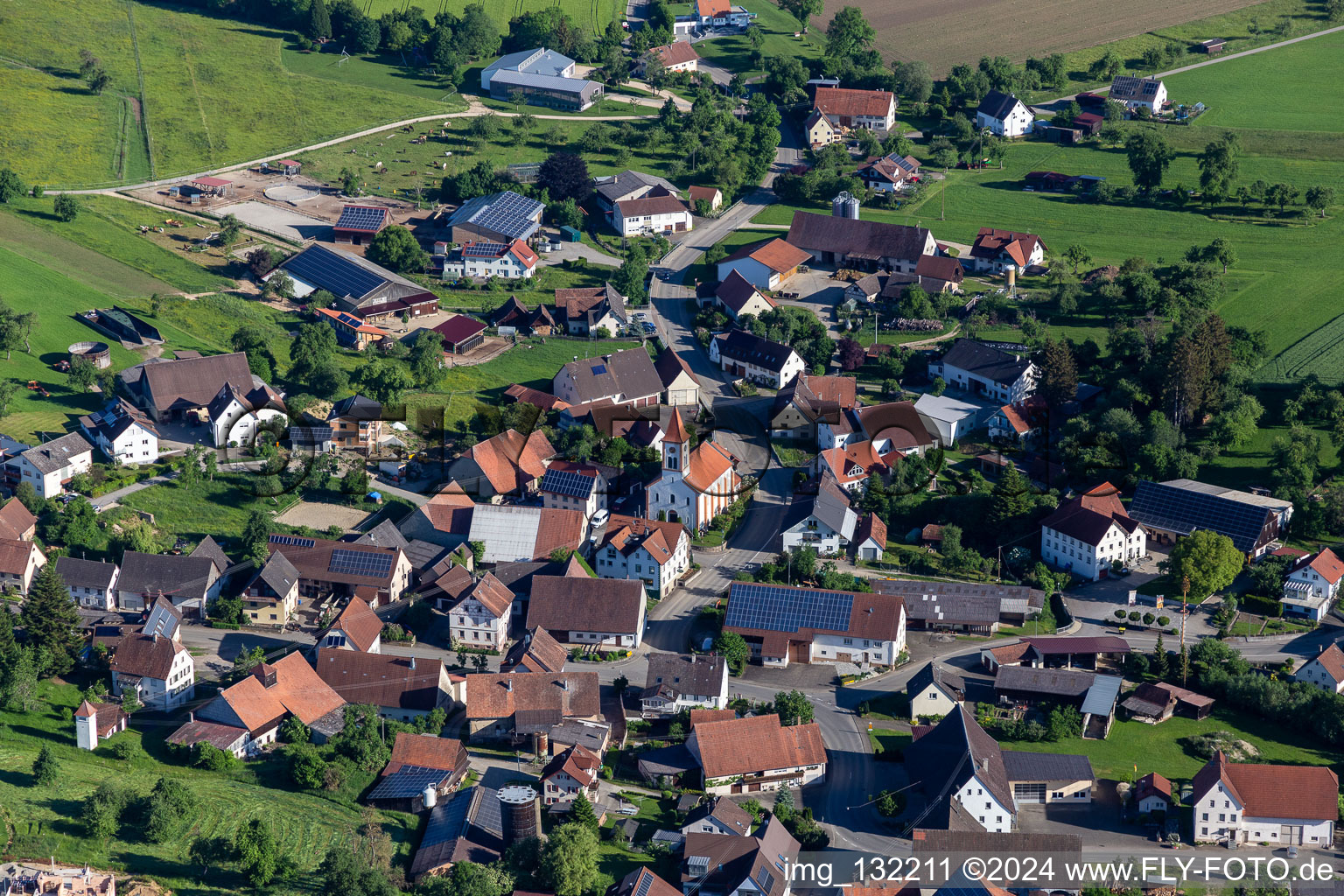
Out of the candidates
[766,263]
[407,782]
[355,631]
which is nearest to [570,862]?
[407,782]

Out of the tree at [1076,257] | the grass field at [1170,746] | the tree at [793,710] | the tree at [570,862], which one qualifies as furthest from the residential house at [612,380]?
the tree at [570,862]

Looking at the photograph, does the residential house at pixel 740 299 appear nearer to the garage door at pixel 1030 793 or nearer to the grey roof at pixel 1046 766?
the grey roof at pixel 1046 766

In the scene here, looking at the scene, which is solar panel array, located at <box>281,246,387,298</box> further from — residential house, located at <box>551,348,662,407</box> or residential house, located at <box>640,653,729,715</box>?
residential house, located at <box>640,653,729,715</box>

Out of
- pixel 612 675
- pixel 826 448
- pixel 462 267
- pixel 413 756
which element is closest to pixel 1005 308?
pixel 826 448

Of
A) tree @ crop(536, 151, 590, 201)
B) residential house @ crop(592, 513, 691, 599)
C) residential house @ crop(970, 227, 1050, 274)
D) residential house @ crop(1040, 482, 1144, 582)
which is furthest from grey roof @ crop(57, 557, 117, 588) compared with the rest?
residential house @ crop(970, 227, 1050, 274)

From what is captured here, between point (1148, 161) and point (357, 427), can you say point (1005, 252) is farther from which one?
point (357, 427)
